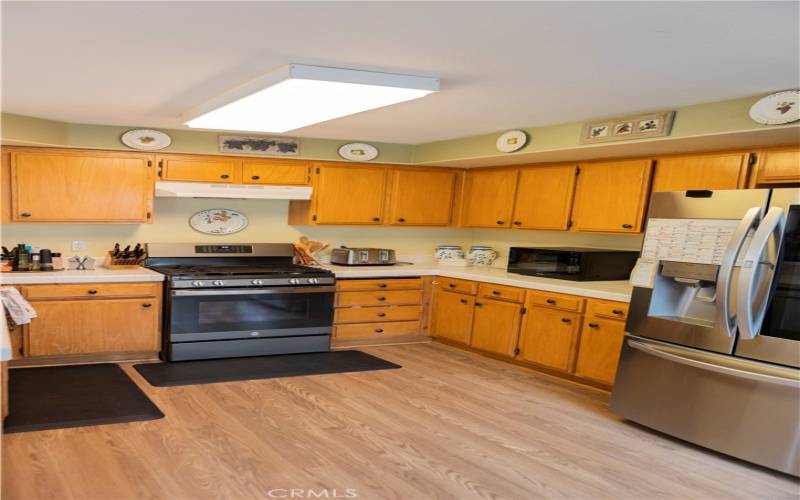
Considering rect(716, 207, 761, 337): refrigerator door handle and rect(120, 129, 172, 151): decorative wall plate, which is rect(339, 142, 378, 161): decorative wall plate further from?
rect(716, 207, 761, 337): refrigerator door handle

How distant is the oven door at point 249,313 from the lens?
4168 mm

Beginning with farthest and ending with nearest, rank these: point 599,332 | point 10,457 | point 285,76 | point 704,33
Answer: point 599,332, point 10,457, point 285,76, point 704,33

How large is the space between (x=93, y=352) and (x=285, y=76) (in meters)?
2.93

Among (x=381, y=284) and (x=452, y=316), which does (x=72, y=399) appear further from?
(x=452, y=316)

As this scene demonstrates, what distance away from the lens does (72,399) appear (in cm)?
331

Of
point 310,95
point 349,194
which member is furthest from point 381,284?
point 310,95

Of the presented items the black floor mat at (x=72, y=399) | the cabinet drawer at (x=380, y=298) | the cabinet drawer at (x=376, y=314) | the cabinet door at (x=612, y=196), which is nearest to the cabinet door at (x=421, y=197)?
the cabinet drawer at (x=380, y=298)

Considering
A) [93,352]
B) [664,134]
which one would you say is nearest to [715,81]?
[664,134]

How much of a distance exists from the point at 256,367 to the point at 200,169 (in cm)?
182

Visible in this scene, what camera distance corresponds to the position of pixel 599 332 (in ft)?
12.9

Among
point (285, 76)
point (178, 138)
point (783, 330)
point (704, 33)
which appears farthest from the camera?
point (178, 138)

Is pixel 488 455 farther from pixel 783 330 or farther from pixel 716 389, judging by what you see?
pixel 783 330

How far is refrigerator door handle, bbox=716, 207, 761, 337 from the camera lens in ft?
9.04

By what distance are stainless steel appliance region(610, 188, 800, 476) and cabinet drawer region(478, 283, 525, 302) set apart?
1188 mm
